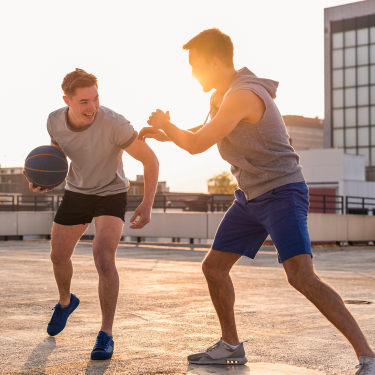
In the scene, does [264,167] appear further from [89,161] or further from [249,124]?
[89,161]

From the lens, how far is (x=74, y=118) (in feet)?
15.2

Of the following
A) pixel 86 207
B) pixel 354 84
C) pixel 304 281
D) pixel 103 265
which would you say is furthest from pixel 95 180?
pixel 354 84

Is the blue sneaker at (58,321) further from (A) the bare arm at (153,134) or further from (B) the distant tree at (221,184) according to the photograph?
(B) the distant tree at (221,184)

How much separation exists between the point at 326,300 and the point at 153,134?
1.53 metres

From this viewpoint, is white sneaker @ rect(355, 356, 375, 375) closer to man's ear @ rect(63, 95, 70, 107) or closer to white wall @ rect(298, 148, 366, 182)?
man's ear @ rect(63, 95, 70, 107)

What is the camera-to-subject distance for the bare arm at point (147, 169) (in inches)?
179

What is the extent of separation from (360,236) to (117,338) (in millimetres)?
23166

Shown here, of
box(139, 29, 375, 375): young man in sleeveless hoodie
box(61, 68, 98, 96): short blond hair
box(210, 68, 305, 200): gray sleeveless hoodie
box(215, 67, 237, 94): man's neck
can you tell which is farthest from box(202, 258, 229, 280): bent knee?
box(61, 68, 98, 96): short blond hair

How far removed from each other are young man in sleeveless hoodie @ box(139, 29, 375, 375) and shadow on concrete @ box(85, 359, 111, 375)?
57cm

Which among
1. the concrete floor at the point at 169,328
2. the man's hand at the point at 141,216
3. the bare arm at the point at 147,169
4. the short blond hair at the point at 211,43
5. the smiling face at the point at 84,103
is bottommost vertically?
the concrete floor at the point at 169,328

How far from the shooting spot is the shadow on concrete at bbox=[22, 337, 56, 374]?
3.79m

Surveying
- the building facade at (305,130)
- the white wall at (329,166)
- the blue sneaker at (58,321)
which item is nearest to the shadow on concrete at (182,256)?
the blue sneaker at (58,321)

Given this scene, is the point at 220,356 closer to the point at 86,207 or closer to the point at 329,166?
the point at 86,207

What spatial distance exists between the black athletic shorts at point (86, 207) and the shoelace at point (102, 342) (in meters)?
0.93
